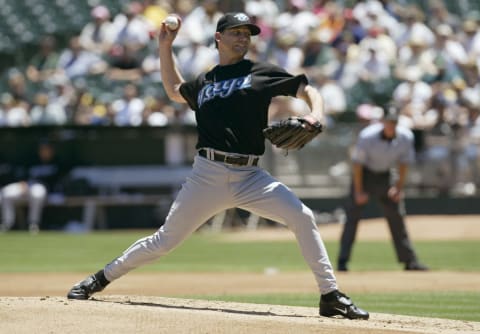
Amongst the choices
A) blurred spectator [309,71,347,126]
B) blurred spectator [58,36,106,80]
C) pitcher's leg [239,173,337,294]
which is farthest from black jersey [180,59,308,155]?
blurred spectator [58,36,106,80]

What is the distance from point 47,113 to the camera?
65.0 ft

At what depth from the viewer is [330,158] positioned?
61.1 ft

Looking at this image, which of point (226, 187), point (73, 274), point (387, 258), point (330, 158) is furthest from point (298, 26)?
point (226, 187)

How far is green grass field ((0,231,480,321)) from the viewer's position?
29.9 ft

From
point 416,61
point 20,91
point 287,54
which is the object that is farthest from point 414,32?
point 20,91

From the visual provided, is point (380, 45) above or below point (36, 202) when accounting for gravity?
above

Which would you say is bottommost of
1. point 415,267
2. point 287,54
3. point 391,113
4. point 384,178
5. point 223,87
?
point 415,267

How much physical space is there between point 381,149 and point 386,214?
81cm

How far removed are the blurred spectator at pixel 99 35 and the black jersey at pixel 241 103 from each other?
46.1ft

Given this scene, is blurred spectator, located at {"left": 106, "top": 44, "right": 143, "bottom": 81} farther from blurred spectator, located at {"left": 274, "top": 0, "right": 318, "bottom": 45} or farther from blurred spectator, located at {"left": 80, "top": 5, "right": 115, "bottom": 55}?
blurred spectator, located at {"left": 274, "top": 0, "right": 318, "bottom": 45}

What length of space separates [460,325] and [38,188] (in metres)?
12.8

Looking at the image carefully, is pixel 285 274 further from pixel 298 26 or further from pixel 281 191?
pixel 298 26

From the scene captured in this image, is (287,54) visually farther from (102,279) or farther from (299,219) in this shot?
(299,219)

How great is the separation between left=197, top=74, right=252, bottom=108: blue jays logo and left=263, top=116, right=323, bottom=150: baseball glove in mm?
336
